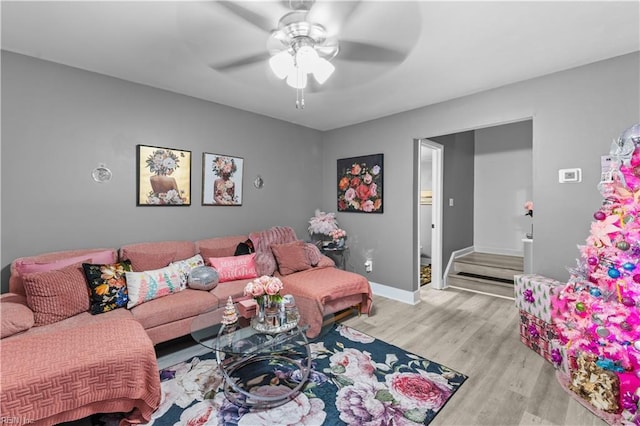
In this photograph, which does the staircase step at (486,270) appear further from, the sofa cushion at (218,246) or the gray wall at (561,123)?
the sofa cushion at (218,246)

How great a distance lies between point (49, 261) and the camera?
2.36 metres

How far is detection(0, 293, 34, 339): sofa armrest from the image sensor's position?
72.0 inches

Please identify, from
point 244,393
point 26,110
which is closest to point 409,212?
point 244,393

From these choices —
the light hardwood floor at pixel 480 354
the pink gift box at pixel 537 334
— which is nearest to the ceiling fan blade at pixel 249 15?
the light hardwood floor at pixel 480 354

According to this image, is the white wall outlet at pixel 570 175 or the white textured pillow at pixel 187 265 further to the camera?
the white textured pillow at pixel 187 265

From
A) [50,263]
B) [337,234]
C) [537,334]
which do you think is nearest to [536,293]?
[537,334]

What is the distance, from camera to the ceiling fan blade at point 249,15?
1.73m

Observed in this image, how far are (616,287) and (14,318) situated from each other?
3896mm

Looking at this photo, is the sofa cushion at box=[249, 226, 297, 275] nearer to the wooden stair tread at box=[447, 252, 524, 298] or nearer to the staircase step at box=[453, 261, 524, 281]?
the wooden stair tread at box=[447, 252, 524, 298]

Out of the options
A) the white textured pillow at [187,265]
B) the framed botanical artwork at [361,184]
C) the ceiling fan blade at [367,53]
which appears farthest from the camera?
the framed botanical artwork at [361,184]

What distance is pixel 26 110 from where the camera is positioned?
2.42 metres

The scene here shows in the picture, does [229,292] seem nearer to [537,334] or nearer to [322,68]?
[322,68]

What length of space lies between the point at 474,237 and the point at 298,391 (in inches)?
183

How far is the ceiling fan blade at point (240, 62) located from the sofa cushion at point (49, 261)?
198 cm
